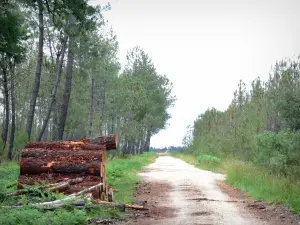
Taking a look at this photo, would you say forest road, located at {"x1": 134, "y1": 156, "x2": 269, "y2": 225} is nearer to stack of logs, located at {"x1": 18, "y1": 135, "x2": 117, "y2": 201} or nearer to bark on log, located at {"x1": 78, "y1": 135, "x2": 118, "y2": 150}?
stack of logs, located at {"x1": 18, "y1": 135, "x2": 117, "y2": 201}

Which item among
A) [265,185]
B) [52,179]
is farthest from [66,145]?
[265,185]

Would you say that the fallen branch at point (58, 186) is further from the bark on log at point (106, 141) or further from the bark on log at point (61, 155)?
the bark on log at point (106, 141)

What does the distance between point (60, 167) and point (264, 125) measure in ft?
109

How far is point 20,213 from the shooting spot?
8578 millimetres

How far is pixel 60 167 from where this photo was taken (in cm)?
1268

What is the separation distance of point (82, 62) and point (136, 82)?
12.0 meters

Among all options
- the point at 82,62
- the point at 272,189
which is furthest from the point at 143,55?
the point at 272,189

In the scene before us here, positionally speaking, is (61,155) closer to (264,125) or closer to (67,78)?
(67,78)

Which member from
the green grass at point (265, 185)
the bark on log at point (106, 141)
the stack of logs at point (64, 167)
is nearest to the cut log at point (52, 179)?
the stack of logs at point (64, 167)

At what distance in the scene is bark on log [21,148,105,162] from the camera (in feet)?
42.4

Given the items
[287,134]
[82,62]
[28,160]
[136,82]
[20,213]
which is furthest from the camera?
[136,82]

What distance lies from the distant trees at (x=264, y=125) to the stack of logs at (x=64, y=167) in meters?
10.0

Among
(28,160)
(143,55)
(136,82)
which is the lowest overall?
(28,160)

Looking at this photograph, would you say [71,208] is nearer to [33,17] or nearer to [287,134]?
[287,134]
